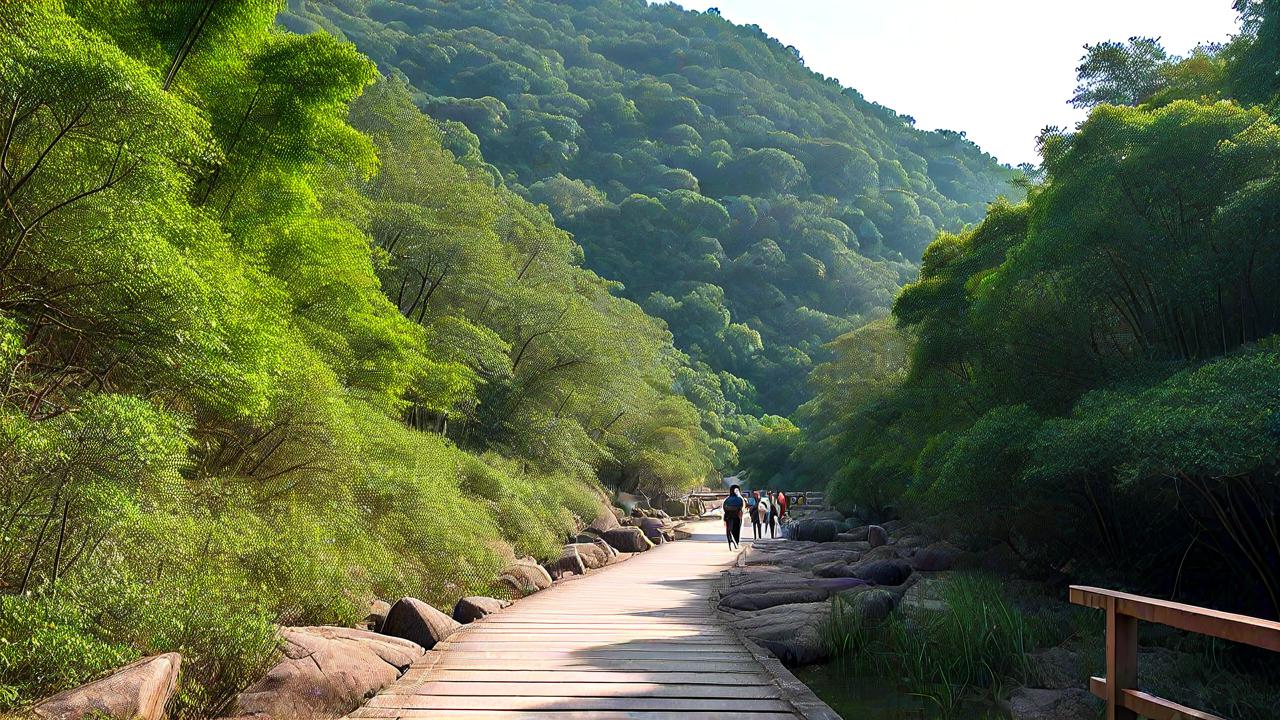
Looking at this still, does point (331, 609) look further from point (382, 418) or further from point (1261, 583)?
point (1261, 583)

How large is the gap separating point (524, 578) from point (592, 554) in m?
4.54

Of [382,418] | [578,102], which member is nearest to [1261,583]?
[382,418]

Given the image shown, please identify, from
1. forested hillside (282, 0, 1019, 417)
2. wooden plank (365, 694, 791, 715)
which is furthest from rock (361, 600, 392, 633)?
forested hillside (282, 0, 1019, 417)

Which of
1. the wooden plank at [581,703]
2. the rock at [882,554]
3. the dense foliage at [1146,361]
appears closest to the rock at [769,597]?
the dense foliage at [1146,361]

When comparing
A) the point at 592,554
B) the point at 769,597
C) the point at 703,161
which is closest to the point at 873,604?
the point at 769,597

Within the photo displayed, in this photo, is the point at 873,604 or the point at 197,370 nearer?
the point at 197,370

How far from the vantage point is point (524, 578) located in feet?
33.9

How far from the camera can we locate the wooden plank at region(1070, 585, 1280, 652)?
8.20 feet

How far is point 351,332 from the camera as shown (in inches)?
381

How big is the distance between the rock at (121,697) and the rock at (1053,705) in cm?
536

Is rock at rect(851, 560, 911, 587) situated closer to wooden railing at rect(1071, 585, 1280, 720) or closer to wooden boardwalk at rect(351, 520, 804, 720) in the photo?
wooden boardwalk at rect(351, 520, 804, 720)

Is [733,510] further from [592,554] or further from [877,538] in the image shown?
[877,538]

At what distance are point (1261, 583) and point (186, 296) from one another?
361 inches

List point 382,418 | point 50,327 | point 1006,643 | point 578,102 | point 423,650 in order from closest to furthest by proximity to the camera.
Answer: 1. point 50,327
2. point 423,650
3. point 1006,643
4. point 382,418
5. point 578,102
